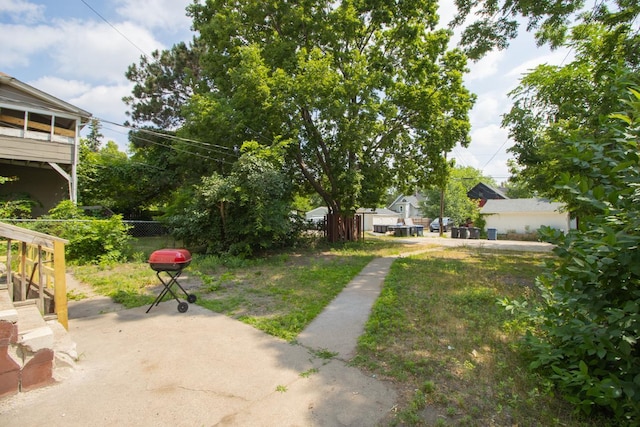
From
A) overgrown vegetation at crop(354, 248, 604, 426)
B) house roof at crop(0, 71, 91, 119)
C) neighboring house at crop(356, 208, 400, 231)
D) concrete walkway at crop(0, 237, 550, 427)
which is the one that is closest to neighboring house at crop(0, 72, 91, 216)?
house roof at crop(0, 71, 91, 119)

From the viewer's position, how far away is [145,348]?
3617 millimetres

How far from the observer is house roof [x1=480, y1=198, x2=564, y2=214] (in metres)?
27.0

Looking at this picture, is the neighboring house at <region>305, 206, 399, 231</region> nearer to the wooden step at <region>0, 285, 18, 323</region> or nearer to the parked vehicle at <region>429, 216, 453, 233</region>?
the parked vehicle at <region>429, 216, 453, 233</region>

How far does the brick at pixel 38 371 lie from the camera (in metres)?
2.66

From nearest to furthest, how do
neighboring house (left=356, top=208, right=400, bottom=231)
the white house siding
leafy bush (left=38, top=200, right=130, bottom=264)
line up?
leafy bush (left=38, top=200, right=130, bottom=264) < the white house siding < neighboring house (left=356, top=208, right=400, bottom=231)

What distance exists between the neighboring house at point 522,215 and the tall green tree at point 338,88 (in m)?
17.7

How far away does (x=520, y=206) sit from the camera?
1112 inches

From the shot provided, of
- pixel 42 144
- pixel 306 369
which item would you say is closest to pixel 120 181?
pixel 42 144

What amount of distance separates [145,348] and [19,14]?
275 inches

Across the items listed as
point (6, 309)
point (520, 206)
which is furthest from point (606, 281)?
point (520, 206)

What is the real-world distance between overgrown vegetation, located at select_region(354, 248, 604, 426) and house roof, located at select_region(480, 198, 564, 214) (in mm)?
25114

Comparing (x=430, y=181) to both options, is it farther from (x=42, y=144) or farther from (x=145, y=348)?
(x=42, y=144)

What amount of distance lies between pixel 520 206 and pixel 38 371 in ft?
107

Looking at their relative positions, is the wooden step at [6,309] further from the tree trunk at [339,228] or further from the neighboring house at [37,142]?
the tree trunk at [339,228]
